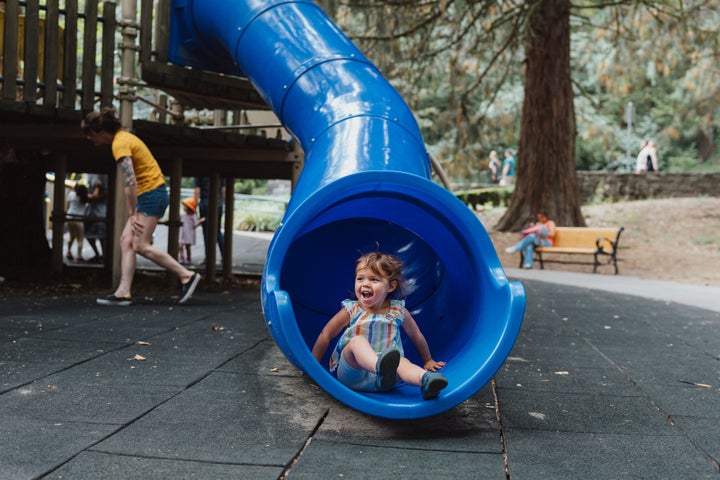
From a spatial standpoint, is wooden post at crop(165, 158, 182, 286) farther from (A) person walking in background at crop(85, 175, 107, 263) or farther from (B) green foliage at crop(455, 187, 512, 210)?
(B) green foliage at crop(455, 187, 512, 210)

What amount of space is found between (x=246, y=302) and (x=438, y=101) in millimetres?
24592

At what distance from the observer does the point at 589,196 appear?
21266 mm

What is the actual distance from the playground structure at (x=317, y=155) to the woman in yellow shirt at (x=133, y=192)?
31.4 inches

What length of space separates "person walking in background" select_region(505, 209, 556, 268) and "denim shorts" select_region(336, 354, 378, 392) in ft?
34.9

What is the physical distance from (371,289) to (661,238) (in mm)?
13483

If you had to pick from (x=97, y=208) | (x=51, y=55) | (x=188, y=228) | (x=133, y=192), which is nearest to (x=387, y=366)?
(x=133, y=192)

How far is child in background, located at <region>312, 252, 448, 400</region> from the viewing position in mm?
3406

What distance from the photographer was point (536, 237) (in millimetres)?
13789

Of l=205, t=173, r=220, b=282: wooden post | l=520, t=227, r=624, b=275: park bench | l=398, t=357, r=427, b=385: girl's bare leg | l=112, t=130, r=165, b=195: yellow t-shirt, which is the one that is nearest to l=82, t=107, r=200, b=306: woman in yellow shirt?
l=112, t=130, r=165, b=195: yellow t-shirt

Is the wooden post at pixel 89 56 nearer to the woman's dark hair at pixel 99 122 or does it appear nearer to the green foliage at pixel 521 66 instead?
the woman's dark hair at pixel 99 122

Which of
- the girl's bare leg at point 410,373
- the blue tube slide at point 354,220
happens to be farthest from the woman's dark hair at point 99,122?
the girl's bare leg at point 410,373

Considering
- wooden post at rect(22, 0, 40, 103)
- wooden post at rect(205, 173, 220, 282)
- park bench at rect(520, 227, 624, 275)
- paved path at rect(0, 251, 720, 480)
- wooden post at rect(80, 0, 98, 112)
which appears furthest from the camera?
park bench at rect(520, 227, 624, 275)

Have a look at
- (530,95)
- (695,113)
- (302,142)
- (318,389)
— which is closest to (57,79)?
(302,142)

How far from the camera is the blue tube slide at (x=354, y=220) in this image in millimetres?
3328
